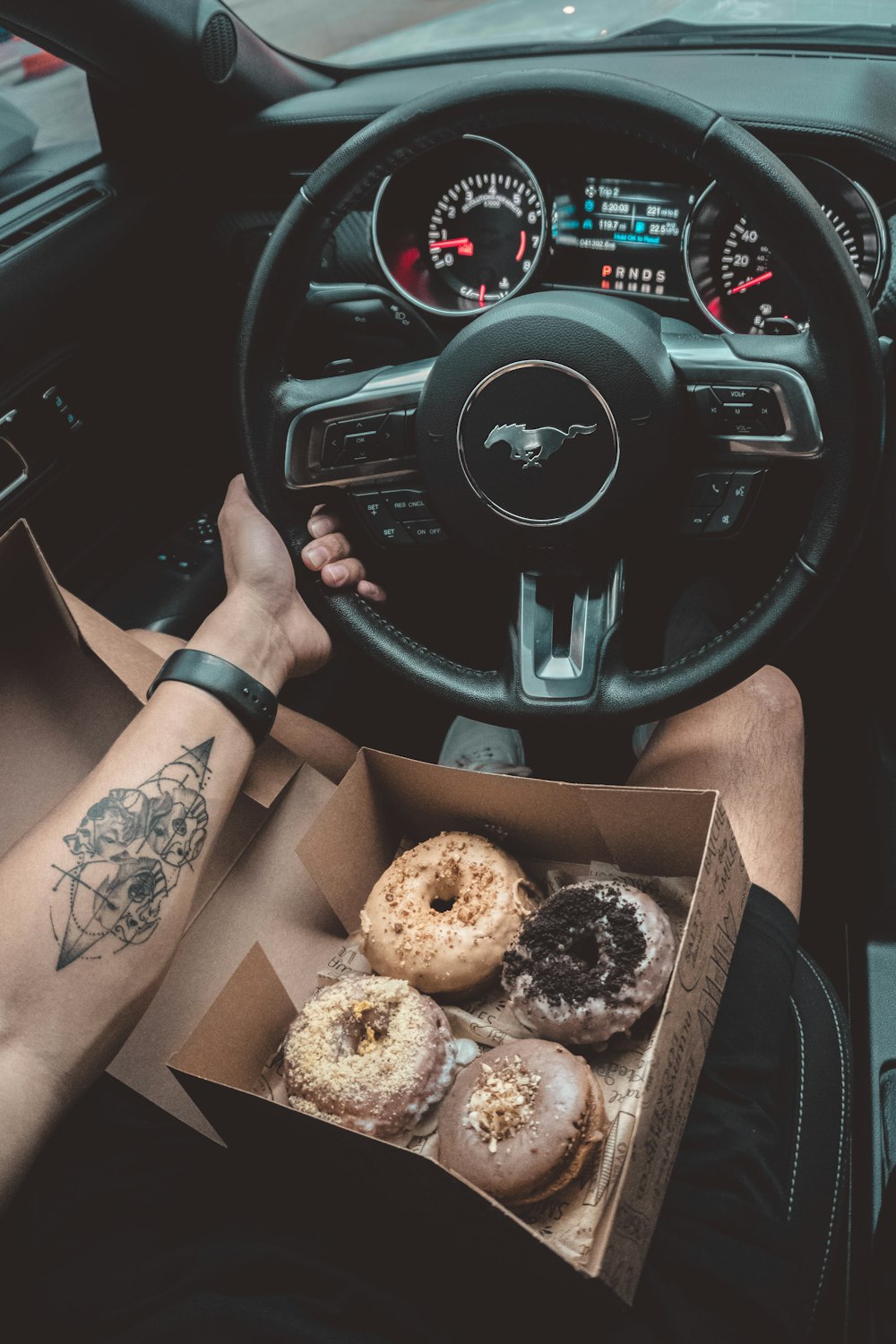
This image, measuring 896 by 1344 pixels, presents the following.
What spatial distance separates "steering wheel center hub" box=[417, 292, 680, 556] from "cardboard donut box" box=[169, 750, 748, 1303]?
12.3 inches

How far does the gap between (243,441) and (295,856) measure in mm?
533

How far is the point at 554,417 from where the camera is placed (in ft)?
→ 3.84

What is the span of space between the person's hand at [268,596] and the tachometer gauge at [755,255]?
0.56m

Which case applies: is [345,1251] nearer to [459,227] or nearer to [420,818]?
[420,818]

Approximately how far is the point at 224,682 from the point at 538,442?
452 mm

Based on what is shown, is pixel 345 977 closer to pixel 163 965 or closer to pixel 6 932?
pixel 163 965

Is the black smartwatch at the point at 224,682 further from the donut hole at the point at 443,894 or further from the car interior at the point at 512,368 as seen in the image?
the donut hole at the point at 443,894

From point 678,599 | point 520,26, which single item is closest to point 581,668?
point 678,599

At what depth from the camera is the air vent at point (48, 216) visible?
5.49 feet

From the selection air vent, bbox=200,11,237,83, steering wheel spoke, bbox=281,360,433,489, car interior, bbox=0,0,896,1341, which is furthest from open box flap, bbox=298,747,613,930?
air vent, bbox=200,11,237,83

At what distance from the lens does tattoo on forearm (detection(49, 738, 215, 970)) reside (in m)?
1.06

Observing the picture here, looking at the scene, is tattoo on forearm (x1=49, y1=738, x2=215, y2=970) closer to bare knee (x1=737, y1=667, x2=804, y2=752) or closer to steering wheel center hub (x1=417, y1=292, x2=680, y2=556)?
steering wheel center hub (x1=417, y1=292, x2=680, y2=556)

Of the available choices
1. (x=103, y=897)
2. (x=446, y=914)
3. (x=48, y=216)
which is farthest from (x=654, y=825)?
(x=48, y=216)

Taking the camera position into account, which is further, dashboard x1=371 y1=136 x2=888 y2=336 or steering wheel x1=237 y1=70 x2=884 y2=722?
dashboard x1=371 y1=136 x2=888 y2=336
